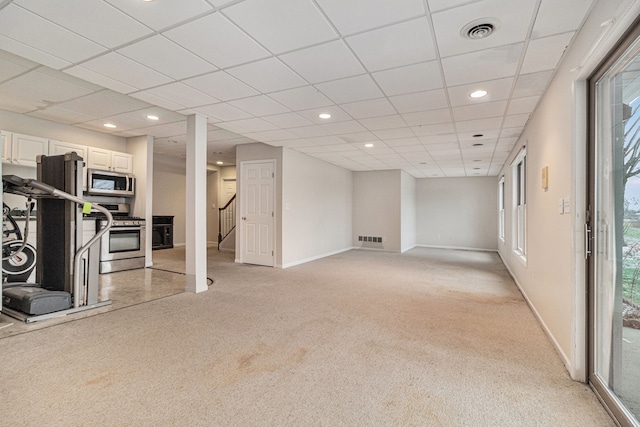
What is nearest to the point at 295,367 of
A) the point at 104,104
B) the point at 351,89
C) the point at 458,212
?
the point at 351,89

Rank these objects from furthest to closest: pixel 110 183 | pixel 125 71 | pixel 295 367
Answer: pixel 110 183 → pixel 125 71 → pixel 295 367

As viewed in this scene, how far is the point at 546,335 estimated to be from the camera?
9.11ft

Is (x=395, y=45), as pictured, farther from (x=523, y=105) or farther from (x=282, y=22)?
(x=523, y=105)

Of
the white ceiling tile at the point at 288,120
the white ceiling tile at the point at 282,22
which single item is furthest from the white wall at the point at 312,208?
the white ceiling tile at the point at 282,22

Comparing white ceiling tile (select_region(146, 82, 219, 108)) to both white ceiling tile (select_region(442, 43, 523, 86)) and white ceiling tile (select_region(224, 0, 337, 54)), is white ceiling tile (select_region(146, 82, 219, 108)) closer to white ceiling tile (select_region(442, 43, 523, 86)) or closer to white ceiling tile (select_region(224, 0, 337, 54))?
white ceiling tile (select_region(224, 0, 337, 54))

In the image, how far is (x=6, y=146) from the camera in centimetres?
423

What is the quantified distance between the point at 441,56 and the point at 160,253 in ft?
24.9

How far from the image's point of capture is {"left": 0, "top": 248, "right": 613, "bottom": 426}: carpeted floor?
1.66 meters

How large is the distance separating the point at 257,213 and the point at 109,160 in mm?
2913

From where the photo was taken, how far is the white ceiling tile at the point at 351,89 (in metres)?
2.94

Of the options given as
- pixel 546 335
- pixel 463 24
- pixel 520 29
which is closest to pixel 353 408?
pixel 546 335

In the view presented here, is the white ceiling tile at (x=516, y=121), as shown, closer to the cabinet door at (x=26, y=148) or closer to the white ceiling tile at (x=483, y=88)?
the white ceiling tile at (x=483, y=88)

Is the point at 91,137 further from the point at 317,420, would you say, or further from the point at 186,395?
the point at 317,420

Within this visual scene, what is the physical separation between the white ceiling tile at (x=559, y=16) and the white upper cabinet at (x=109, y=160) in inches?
255
